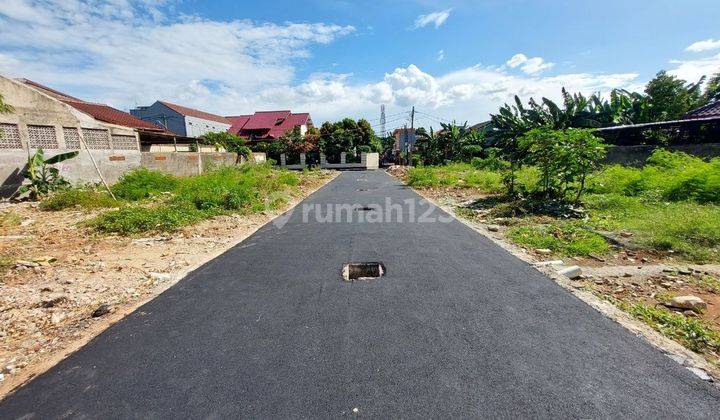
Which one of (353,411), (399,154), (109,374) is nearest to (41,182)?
(109,374)

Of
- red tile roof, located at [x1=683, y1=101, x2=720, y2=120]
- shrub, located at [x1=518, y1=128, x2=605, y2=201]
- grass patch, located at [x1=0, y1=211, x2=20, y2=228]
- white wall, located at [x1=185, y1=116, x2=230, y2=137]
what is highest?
white wall, located at [x1=185, y1=116, x2=230, y2=137]

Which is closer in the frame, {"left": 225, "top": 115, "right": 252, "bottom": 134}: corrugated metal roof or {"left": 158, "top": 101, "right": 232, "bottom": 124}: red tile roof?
{"left": 158, "top": 101, "right": 232, "bottom": 124}: red tile roof

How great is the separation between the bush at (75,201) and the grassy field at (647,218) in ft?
34.7

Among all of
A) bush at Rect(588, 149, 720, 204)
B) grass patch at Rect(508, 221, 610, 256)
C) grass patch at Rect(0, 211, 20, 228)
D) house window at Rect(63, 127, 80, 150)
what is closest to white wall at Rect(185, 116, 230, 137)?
house window at Rect(63, 127, 80, 150)

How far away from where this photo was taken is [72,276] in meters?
4.38

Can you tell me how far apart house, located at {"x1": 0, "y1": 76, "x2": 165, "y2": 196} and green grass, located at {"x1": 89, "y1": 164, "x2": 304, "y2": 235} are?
2.10m

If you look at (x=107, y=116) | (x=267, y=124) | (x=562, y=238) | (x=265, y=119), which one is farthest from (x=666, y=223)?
(x=265, y=119)

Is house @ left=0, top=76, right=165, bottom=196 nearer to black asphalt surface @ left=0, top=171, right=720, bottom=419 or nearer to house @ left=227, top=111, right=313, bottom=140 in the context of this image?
black asphalt surface @ left=0, top=171, right=720, bottom=419

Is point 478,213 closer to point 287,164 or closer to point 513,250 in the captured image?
point 513,250

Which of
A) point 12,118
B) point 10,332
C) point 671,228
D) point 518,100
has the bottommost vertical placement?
point 10,332

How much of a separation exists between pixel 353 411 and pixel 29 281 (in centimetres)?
481

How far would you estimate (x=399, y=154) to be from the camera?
36.8m

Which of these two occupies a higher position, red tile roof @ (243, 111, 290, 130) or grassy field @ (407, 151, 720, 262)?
red tile roof @ (243, 111, 290, 130)

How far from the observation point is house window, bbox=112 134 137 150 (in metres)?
13.4
